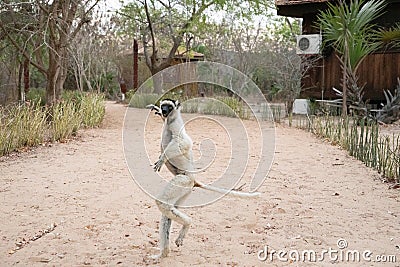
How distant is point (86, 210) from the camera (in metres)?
4.18

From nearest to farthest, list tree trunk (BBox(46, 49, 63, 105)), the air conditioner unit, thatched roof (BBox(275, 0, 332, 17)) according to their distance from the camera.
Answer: tree trunk (BBox(46, 49, 63, 105)), thatched roof (BBox(275, 0, 332, 17)), the air conditioner unit

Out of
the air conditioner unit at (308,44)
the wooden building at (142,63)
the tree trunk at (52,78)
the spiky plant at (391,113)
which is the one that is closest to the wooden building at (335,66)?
the air conditioner unit at (308,44)

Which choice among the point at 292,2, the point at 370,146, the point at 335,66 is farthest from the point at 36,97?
the point at 370,146

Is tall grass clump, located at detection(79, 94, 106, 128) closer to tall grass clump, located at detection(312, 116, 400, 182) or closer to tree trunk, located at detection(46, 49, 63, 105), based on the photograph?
tree trunk, located at detection(46, 49, 63, 105)

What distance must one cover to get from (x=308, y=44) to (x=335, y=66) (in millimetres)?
973

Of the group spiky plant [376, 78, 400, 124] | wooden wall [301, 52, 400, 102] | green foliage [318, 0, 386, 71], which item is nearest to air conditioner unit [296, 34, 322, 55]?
wooden wall [301, 52, 400, 102]

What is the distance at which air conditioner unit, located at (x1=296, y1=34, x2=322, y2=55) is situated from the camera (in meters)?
13.1

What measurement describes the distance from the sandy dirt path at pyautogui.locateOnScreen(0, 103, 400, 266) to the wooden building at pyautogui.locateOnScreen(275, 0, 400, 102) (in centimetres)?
686

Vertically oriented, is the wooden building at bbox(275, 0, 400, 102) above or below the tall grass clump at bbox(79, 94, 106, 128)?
above

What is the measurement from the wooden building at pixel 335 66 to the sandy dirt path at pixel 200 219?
686 centimetres

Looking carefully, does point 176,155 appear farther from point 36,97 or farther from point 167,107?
point 36,97

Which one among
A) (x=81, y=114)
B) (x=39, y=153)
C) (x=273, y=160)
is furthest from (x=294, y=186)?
(x=81, y=114)

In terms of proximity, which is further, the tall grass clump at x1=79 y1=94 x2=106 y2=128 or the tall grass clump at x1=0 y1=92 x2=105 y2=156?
the tall grass clump at x1=79 y1=94 x2=106 y2=128

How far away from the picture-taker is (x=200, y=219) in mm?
3922
